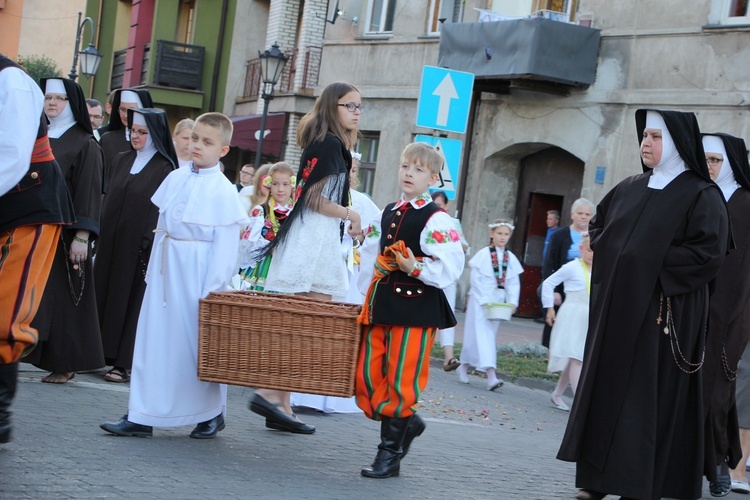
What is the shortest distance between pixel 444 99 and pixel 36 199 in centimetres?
931

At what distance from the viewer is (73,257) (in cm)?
803

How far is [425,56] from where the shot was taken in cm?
2383

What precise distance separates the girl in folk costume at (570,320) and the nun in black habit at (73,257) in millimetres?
4516

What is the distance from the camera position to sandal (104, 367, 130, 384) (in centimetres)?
884

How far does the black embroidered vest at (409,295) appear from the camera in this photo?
618 centimetres

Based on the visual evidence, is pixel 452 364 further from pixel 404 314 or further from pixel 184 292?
pixel 404 314

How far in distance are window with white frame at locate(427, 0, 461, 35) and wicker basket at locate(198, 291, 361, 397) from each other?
17.7 metres

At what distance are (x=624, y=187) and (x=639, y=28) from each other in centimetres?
1329

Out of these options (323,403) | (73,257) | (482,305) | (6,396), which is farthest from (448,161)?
(6,396)

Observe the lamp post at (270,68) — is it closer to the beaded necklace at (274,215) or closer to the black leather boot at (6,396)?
the beaded necklace at (274,215)

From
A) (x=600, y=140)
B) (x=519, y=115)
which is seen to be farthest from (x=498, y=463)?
(x=519, y=115)

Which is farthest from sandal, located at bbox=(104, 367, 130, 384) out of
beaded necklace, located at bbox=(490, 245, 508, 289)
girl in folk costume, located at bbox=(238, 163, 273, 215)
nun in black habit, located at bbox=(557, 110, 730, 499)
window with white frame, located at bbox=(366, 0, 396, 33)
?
window with white frame, located at bbox=(366, 0, 396, 33)

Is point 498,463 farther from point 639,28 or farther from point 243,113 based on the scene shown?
point 243,113

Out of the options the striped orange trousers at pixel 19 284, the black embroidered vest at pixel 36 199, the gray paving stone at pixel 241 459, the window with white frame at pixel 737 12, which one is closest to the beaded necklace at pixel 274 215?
the gray paving stone at pixel 241 459
